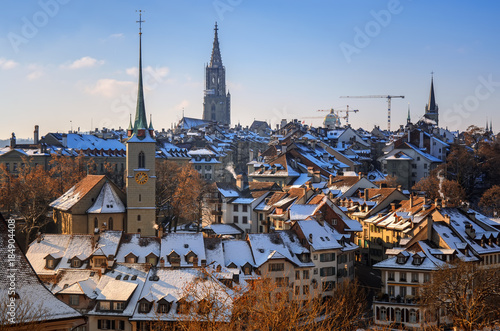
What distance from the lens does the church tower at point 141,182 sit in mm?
69500

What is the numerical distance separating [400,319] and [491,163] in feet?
→ 183

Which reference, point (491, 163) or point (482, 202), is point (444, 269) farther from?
point (491, 163)

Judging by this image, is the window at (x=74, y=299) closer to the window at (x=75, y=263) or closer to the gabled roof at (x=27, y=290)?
the window at (x=75, y=263)

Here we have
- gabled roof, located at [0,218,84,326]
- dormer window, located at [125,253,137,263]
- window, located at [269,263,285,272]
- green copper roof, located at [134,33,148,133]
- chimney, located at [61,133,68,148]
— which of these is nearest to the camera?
gabled roof, located at [0,218,84,326]

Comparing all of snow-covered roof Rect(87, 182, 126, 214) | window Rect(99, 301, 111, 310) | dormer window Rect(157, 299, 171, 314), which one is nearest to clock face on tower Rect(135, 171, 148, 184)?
snow-covered roof Rect(87, 182, 126, 214)

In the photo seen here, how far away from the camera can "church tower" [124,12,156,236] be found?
69500 mm

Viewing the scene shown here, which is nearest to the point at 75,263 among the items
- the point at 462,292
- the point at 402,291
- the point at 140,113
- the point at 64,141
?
the point at 140,113

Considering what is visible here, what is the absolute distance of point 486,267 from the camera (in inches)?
2466

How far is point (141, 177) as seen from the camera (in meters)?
70.2

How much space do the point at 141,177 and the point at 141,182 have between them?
1.53ft

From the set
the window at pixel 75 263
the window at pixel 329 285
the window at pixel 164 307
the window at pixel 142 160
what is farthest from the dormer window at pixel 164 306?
the window at pixel 142 160

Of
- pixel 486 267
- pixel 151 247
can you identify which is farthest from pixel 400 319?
pixel 151 247

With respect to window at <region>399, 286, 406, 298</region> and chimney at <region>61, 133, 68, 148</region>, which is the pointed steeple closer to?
chimney at <region>61, 133, 68, 148</region>

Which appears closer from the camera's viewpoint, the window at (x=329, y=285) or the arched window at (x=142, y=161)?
the window at (x=329, y=285)
